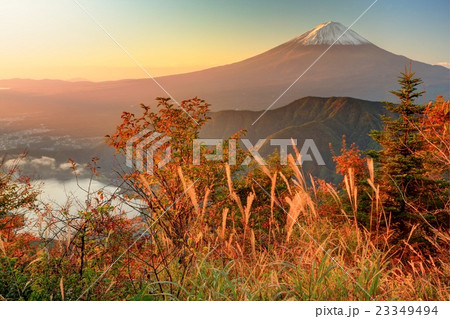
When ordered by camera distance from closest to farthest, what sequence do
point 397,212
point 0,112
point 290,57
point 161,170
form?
1. point 161,170
2. point 397,212
3. point 0,112
4. point 290,57

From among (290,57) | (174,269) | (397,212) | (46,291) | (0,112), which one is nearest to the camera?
(46,291)

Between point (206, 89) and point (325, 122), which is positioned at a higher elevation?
Result: point (206, 89)

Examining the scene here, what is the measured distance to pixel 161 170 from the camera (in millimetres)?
7656

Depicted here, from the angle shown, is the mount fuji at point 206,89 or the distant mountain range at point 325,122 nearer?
the mount fuji at point 206,89

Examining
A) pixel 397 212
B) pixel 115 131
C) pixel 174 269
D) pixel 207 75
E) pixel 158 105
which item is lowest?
pixel 397 212

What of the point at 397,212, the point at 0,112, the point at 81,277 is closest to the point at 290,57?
the point at 397,212

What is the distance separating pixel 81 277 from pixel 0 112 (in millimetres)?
8831

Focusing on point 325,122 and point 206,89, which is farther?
point 325,122

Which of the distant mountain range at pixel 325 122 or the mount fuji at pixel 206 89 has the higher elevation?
the mount fuji at pixel 206 89

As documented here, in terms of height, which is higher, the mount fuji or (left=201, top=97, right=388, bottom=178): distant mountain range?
the mount fuji

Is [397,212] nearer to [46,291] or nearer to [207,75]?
[207,75]

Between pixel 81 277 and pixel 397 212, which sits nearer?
pixel 81 277

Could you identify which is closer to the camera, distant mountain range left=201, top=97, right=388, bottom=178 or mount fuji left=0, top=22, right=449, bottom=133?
mount fuji left=0, top=22, right=449, bottom=133

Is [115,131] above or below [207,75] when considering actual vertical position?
below
